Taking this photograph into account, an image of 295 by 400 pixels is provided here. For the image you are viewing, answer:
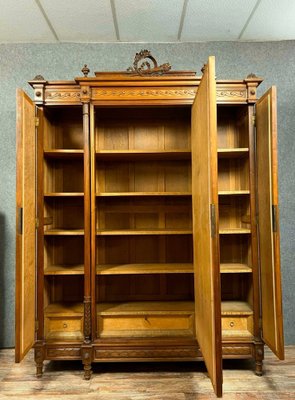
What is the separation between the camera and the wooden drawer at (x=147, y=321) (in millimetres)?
1685

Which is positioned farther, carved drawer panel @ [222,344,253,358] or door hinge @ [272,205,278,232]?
carved drawer panel @ [222,344,253,358]

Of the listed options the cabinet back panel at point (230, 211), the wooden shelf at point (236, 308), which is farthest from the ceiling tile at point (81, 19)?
the wooden shelf at point (236, 308)

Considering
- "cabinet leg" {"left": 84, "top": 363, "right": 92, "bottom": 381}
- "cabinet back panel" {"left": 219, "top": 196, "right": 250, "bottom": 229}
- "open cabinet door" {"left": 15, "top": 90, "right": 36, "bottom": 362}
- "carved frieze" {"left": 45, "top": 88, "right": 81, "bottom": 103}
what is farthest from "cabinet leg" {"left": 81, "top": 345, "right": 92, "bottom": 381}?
"carved frieze" {"left": 45, "top": 88, "right": 81, "bottom": 103}

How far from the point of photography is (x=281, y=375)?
162cm

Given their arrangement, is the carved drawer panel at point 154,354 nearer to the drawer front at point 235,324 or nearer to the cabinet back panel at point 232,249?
the drawer front at point 235,324

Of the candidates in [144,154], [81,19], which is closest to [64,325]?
[144,154]

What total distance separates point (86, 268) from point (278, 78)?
1502 mm

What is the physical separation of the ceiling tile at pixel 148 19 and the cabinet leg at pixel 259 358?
1.67 m

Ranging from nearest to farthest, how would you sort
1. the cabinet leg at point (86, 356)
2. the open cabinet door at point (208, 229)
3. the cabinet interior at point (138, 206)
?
the open cabinet door at point (208, 229) → the cabinet leg at point (86, 356) → the cabinet interior at point (138, 206)

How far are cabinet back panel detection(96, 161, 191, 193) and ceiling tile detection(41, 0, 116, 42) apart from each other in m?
0.72

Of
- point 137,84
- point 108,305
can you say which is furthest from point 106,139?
point 108,305

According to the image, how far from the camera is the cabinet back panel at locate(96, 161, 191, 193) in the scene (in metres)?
1.95

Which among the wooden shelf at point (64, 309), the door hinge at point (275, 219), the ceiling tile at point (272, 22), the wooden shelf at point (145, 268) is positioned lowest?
the wooden shelf at point (64, 309)

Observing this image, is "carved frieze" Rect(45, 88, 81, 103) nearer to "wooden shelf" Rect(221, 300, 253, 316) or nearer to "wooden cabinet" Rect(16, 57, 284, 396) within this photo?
"wooden cabinet" Rect(16, 57, 284, 396)
